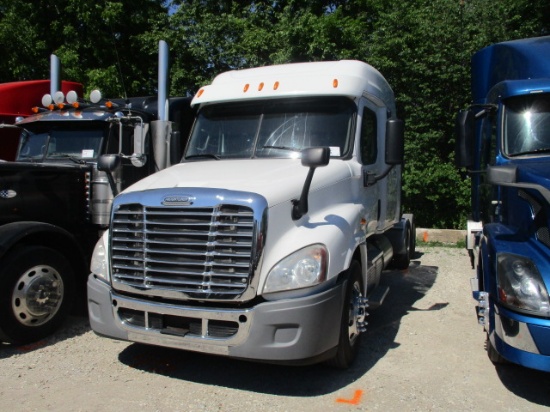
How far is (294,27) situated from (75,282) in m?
9.28

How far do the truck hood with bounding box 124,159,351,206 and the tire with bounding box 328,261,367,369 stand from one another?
0.84 meters

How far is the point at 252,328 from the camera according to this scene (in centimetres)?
366

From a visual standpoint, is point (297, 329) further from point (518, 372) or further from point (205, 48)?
point (205, 48)

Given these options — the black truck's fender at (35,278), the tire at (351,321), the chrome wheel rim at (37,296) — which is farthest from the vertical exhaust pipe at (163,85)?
the tire at (351,321)

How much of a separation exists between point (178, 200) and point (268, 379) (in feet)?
5.49

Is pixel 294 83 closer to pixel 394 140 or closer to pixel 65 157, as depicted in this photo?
pixel 394 140

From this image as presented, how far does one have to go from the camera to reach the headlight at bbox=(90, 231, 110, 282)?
4328 mm

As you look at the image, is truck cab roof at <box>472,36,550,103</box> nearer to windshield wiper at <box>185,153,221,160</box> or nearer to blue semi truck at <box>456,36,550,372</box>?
blue semi truck at <box>456,36,550,372</box>

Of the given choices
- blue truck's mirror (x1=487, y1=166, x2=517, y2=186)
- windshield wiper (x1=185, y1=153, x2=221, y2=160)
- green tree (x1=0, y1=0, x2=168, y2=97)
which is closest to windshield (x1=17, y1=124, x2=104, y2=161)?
windshield wiper (x1=185, y1=153, x2=221, y2=160)

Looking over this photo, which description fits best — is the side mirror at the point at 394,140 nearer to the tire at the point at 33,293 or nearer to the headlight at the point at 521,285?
the headlight at the point at 521,285

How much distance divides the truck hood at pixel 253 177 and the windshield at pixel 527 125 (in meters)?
1.59

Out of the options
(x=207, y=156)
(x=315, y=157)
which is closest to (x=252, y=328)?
(x=315, y=157)

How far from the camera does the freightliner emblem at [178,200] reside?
3.82 meters

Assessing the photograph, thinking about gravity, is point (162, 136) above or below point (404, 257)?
above
